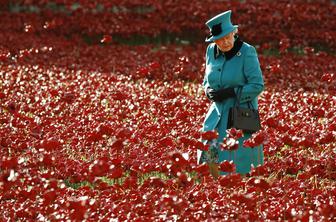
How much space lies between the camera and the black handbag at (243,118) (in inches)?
271

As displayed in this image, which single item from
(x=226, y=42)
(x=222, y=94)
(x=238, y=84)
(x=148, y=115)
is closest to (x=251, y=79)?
(x=238, y=84)

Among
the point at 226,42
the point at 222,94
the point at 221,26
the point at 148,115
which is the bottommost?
the point at 148,115

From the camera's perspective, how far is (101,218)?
5176 millimetres

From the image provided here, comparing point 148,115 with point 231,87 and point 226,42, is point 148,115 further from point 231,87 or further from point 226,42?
point 226,42

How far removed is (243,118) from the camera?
6.93m

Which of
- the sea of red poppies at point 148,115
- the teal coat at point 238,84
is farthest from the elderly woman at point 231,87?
the sea of red poppies at point 148,115

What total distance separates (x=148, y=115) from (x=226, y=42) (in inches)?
104

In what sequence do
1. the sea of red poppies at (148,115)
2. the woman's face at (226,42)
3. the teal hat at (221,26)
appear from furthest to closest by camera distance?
the woman's face at (226,42)
the teal hat at (221,26)
the sea of red poppies at (148,115)

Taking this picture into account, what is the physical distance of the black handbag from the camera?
6.88m

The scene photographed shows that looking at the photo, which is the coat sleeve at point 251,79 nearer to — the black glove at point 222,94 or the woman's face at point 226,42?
the black glove at point 222,94

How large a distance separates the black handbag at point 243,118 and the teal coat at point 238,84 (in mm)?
106

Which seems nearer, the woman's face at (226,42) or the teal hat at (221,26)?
the teal hat at (221,26)

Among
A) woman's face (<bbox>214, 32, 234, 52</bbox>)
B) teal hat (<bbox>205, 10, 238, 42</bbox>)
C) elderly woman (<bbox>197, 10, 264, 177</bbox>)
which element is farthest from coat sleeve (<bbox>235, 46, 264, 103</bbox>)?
teal hat (<bbox>205, 10, 238, 42</bbox>)

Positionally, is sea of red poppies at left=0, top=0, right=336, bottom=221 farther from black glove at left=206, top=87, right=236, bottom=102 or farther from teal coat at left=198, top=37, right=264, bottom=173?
black glove at left=206, top=87, right=236, bottom=102
